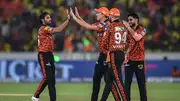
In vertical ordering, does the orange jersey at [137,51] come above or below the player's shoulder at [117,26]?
below

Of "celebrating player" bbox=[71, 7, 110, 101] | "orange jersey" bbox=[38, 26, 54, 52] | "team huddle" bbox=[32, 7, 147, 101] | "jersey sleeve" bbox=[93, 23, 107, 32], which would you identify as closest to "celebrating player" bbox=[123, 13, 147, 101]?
"team huddle" bbox=[32, 7, 147, 101]

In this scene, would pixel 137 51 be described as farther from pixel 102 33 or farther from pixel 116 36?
pixel 116 36

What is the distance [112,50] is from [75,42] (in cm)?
1339

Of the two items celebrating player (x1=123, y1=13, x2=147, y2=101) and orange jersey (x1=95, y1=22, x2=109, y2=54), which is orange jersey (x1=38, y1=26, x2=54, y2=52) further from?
celebrating player (x1=123, y1=13, x2=147, y2=101)

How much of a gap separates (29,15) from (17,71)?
3.72 metres

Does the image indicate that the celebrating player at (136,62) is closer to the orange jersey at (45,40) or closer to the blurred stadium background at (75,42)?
the orange jersey at (45,40)

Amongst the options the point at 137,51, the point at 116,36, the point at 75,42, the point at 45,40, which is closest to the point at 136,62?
the point at 137,51

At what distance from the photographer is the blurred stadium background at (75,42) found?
24.1 m

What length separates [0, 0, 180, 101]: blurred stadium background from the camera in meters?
24.1

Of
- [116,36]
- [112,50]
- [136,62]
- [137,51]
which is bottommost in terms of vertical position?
[136,62]

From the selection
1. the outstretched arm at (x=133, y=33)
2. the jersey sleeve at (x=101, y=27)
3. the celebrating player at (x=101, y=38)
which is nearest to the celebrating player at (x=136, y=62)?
the outstretched arm at (x=133, y=33)

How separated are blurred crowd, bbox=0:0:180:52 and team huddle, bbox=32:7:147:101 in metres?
11.7

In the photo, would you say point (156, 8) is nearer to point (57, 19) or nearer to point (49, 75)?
point (57, 19)

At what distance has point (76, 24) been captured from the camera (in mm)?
25922
